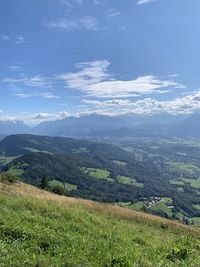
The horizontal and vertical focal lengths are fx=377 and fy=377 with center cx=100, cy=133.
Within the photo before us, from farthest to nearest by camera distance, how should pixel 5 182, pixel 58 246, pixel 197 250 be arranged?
pixel 5 182, pixel 197 250, pixel 58 246

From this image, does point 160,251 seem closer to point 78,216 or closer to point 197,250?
point 197,250

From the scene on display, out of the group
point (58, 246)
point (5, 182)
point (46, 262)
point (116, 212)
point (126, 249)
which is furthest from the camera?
point (5, 182)

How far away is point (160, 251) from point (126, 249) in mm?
2831

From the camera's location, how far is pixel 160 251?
819 inches

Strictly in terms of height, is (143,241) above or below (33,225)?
below

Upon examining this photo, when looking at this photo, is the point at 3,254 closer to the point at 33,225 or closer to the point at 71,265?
the point at 71,265

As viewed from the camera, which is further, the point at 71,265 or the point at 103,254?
the point at 103,254

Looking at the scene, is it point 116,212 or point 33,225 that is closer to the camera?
point 33,225

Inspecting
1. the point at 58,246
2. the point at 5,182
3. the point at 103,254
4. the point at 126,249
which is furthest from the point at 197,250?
the point at 5,182

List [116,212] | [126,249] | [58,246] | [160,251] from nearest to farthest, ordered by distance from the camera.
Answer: [58,246] < [126,249] < [160,251] < [116,212]

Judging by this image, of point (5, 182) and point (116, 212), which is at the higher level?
point (5, 182)

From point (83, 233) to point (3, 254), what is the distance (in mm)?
8214

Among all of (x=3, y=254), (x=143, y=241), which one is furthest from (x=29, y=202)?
(x=3, y=254)

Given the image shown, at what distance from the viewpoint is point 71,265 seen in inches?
573
